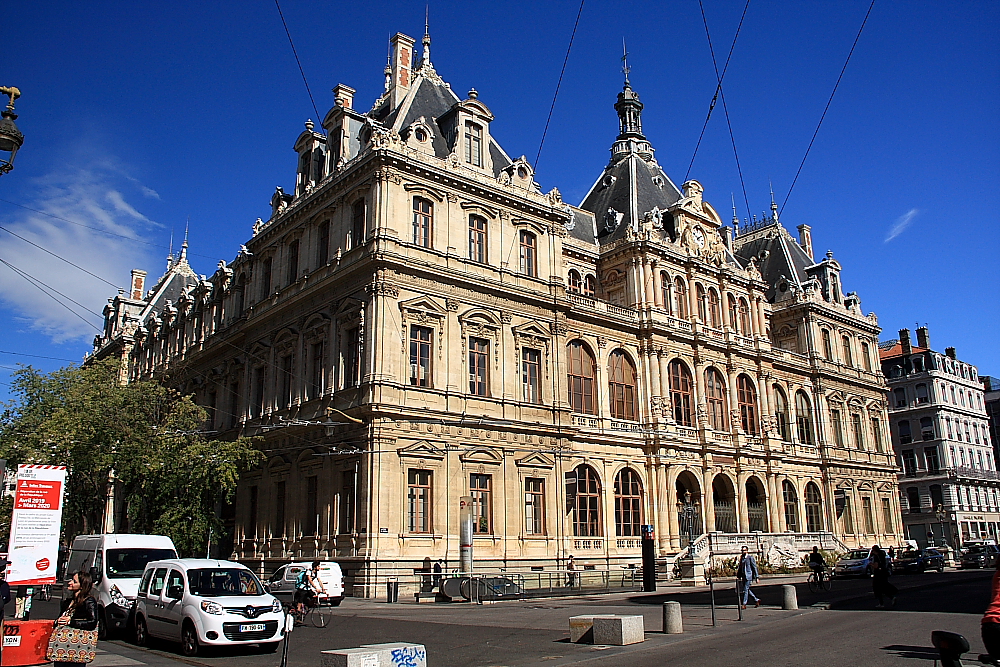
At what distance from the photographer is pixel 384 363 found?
31297 mm

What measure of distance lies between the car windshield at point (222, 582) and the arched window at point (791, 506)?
127 feet

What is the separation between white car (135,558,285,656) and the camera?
15.4 m

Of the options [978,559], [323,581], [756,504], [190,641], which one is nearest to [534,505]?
[323,581]

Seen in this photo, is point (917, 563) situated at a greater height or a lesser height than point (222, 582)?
lesser

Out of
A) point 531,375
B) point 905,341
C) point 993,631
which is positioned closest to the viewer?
point 993,631

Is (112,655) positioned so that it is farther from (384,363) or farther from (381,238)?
(381,238)

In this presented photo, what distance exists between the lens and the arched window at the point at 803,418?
52.5 meters

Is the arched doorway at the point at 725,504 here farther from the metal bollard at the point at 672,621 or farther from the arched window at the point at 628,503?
the metal bollard at the point at 672,621

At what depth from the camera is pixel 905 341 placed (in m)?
82.7

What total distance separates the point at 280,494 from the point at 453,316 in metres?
11.4

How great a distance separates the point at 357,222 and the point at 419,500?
12.2 m

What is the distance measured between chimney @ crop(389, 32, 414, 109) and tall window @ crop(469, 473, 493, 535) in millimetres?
18774

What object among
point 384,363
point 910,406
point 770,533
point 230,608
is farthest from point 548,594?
point 910,406

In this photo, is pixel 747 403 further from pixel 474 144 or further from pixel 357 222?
pixel 357 222
